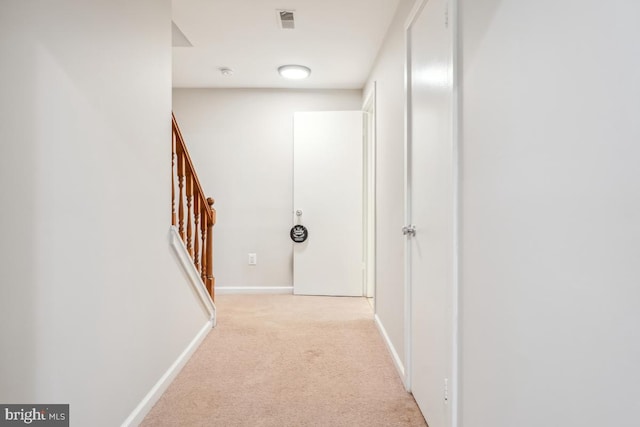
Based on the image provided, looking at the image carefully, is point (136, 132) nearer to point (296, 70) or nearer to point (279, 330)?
point (279, 330)

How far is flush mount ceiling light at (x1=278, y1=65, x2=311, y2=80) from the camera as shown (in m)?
3.67

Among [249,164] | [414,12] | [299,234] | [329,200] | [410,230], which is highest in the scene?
[414,12]

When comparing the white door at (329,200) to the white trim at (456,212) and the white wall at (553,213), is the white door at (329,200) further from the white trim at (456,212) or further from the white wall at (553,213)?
the white wall at (553,213)

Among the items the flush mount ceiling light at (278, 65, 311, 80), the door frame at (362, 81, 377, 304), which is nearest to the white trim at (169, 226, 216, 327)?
the door frame at (362, 81, 377, 304)

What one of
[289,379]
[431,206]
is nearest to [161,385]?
[289,379]

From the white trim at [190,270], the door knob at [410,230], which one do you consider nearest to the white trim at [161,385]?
the white trim at [190,270]

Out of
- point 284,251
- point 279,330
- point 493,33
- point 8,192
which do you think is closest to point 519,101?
point 493,33

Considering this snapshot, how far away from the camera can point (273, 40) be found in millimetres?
3068

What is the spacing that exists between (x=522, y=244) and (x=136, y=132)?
1.72 meters

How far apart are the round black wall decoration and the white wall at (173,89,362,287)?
0.20 meters

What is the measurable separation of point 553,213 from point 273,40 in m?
2.77

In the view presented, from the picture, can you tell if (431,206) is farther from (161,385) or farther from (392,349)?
(161,385)

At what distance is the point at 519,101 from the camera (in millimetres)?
979

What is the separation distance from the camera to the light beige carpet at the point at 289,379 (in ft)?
6.15
